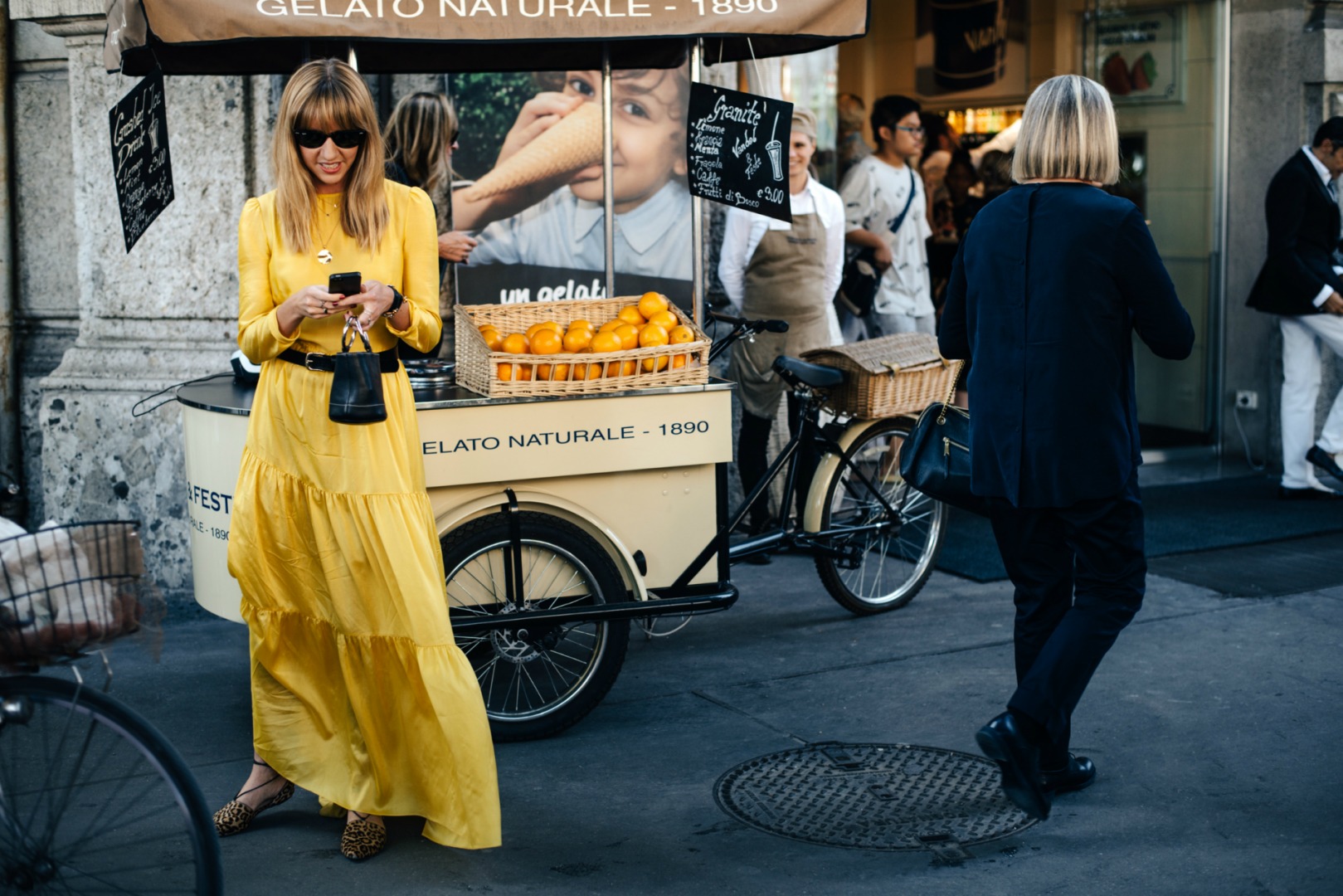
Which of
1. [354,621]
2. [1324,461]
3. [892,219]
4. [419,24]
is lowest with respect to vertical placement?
[1324,461]

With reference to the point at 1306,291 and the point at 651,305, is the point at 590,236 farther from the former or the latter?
the point at 1306,291

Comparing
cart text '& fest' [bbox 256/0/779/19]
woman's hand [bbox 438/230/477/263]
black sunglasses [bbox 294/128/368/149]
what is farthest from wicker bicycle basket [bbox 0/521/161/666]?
woman's hand [bbox 438/230/477/263]

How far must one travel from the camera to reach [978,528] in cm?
781

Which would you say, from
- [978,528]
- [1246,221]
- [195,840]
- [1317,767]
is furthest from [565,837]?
[1246,221]

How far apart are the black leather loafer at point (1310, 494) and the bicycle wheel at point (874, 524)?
289cm

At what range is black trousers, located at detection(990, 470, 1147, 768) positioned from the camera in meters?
3.91

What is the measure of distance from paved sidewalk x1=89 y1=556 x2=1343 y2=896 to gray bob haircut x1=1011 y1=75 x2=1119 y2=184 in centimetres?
171

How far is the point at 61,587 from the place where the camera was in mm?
2838

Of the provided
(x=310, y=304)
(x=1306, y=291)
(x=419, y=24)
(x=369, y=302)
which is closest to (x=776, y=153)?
(x=419, y=24)

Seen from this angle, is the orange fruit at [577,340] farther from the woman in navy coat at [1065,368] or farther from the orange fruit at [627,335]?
the woman in navy coat at [1065,368]

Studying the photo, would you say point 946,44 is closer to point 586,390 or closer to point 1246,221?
point 1246,221

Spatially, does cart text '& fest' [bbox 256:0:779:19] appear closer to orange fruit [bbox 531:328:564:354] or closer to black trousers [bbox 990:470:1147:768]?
orange fruit [bbox 531:328:564:354]

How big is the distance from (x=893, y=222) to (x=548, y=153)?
2.00 m

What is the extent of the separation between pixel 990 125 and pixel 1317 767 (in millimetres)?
7556
